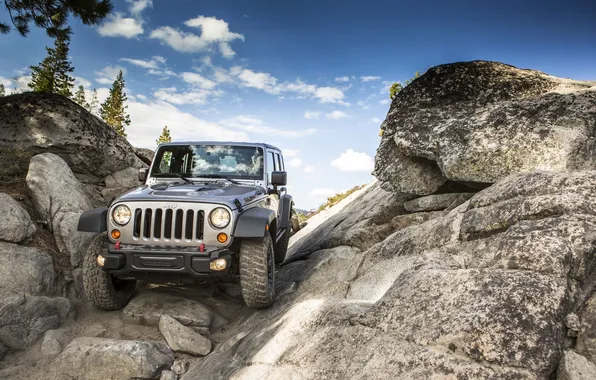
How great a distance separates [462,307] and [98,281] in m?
4.38

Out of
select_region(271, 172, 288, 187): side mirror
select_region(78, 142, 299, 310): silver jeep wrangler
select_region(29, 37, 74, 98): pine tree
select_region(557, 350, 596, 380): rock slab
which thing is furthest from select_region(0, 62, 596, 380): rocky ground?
select_region(29, 37, 74, 98): pine tree

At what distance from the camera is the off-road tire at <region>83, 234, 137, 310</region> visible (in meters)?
5.09

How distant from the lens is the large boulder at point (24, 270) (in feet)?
18.0

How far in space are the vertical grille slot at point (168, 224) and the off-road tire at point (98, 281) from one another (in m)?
0.81

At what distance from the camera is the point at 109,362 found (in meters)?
4.25

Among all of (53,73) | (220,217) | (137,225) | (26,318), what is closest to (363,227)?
(220,217)

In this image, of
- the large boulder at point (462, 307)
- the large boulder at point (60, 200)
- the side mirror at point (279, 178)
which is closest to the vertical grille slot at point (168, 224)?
the large boulder at point (462, 307)

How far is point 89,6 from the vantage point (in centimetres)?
862

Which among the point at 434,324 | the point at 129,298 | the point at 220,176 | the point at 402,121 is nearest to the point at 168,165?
the point at 220,176

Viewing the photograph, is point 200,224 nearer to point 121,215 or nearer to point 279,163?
point 121,215

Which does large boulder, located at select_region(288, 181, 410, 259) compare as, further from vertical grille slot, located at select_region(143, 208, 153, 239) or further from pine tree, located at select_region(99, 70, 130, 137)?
pine tree, located at select_region(99, 70, 130, 137)

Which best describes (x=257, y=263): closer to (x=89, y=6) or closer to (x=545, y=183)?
(x=545, y=183)

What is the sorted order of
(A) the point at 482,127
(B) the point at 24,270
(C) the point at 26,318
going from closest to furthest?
(C) the point at 26,318 < (B) the point at 24,270 < (A) the point at 482,127

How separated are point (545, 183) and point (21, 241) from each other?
7.26 meters
